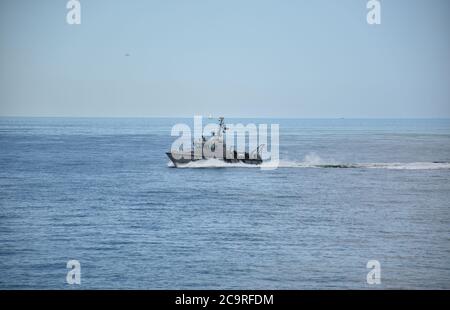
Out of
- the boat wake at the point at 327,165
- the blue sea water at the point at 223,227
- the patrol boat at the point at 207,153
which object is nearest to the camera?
the blue sea water at the point at 223,227

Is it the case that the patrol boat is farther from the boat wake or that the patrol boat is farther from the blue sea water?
the blue sea water

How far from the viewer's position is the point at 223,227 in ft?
157

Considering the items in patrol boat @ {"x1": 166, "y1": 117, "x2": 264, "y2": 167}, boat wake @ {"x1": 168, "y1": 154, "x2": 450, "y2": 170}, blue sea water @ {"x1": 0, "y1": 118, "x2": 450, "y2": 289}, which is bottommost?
blue sea water @ {"x1": 0, "y1": 118, "x2": 450, "y2": 289}

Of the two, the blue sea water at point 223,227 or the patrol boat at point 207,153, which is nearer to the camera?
the blue sea water at point 223,227

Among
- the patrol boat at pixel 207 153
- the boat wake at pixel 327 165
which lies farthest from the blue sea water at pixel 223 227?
the patrol boat at pixel 207 153

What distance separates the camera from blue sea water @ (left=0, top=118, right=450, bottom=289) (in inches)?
1430

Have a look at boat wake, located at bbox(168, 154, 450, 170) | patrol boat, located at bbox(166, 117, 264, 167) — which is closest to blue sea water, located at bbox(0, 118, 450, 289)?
boat wake, located at bbox(168, 154, 450, 170)

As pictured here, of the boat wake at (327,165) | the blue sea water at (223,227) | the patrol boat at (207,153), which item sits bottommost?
the blue sea water at (223,227)

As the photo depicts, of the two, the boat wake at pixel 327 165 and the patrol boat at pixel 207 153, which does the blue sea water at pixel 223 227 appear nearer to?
the boat wake at pixel 327 165

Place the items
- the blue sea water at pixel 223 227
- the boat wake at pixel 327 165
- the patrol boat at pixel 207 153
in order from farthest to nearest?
the boat wake at pixel 327 165, the patrol boat at pixel 207 153, the blue sea water at pixel 223 227

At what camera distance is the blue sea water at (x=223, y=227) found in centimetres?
3631

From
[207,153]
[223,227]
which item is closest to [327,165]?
[207,153]

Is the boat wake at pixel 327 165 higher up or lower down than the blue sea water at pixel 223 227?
higher up

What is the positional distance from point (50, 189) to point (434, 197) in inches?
1442
